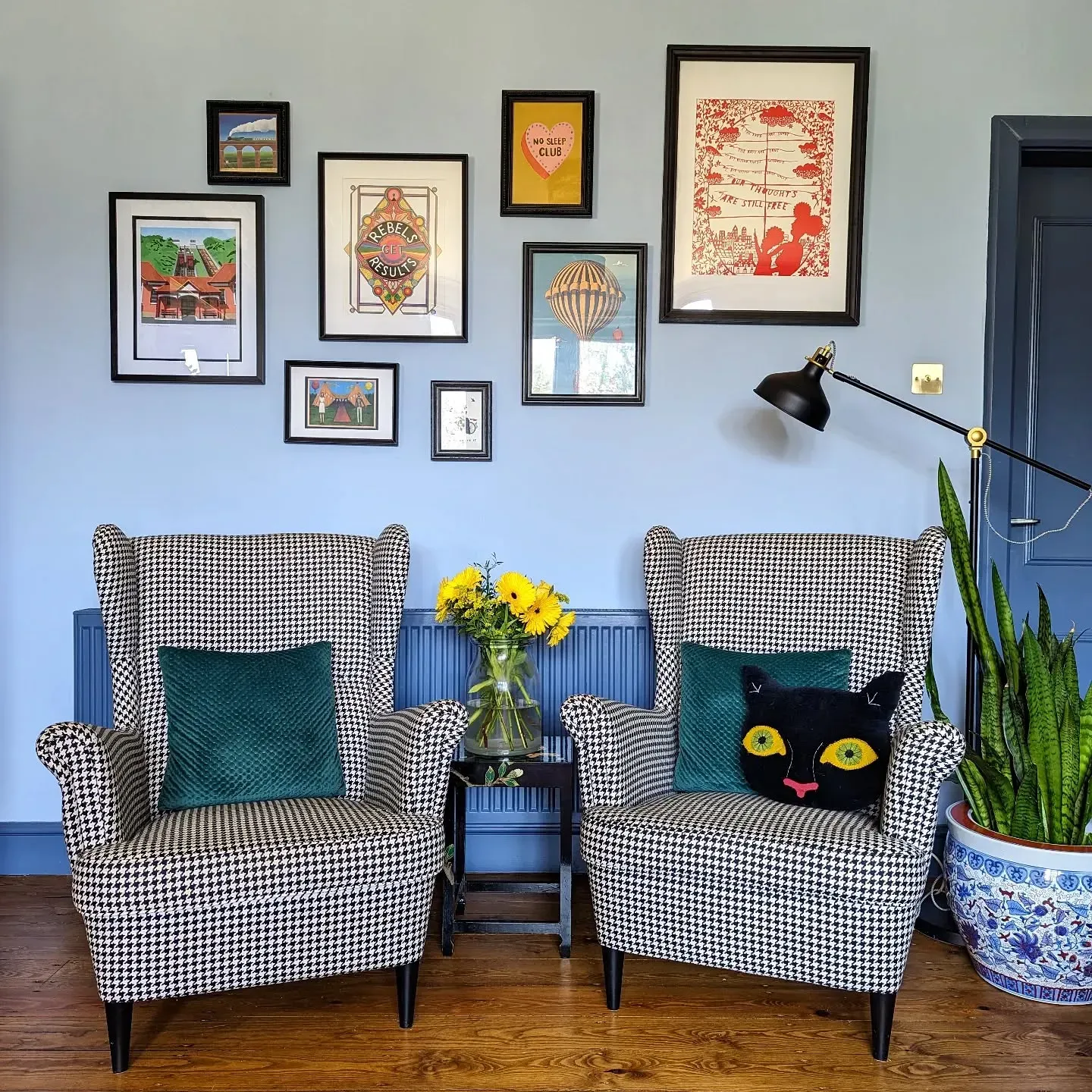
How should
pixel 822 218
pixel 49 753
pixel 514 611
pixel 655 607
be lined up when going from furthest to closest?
pixel 822 218
pixel 655 607
pixel 514 611
pixel 49 753

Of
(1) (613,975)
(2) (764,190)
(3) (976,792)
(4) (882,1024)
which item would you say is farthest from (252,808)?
(2) (764,190)

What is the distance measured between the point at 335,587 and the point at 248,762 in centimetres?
46

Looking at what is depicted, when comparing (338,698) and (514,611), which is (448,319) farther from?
(338,698)

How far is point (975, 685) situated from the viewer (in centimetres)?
256

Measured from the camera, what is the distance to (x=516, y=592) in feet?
7.34

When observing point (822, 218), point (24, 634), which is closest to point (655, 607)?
point (822, 218)

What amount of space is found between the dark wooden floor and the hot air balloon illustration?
166 centimetres

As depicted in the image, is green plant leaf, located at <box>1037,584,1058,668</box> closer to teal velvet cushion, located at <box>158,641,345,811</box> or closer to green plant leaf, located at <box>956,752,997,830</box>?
green plant leaf, located at <box>956,752,997,830</box>

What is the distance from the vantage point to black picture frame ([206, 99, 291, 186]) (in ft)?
8.71

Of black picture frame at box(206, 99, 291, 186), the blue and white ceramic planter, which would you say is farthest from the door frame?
black picture frame at box(206, 99, 291, 186)

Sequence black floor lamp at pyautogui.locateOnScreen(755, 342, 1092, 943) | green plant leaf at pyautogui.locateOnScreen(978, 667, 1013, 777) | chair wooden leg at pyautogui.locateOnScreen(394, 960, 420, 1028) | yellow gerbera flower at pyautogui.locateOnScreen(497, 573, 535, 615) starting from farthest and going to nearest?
black floor lamp at pyautogui.locateOnScreen(755, 342, 1092, 943), yellow gerbera flower at pyautogui.locateOnScreen(497, 573, 535, 615), green plant leaf at pyautogui.locateOnScreen(978, 667, 1013, 777), chair wooden leg at pyautogui.locateOnScreen(394, 960, 420, 1028)

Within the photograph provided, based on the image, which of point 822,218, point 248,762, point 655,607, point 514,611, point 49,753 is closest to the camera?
point 49,753

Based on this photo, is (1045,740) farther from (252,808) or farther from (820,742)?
(252,808)

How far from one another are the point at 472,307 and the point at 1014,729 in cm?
175
